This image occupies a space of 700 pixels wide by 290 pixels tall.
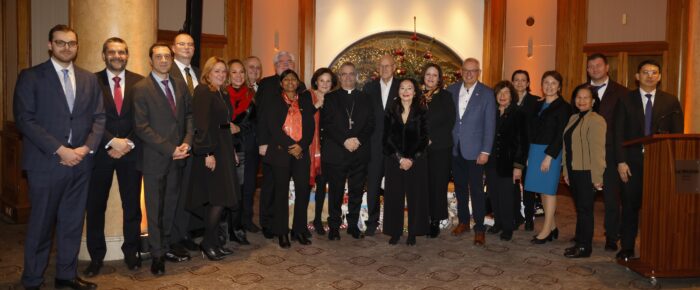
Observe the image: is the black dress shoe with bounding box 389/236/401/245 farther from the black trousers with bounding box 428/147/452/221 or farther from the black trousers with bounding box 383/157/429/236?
the black trousers with bounding box 428/147/452/221

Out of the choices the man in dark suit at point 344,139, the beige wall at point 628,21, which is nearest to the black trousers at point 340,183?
the man in dark suit at point 344,139

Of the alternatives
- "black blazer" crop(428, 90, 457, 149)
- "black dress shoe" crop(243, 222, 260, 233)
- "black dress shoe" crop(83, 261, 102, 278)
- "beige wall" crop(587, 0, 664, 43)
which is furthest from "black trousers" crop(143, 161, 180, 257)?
"beige wall" crop(587, 0, 664, 43)

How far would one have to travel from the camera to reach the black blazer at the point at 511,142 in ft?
18.0

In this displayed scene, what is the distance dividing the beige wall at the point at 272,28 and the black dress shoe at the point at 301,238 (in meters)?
3.72

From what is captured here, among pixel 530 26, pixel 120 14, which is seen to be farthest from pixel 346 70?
pixel 530 26

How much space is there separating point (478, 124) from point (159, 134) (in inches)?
109

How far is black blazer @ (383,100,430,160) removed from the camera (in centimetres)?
526

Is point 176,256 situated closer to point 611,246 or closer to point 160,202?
point 160,202

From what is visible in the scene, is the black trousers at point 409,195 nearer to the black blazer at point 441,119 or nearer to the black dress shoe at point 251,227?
the black blazer at point 441,119

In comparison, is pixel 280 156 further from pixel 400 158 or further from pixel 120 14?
pixel 120 14

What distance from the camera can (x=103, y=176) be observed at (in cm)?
433

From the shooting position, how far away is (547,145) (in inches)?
211

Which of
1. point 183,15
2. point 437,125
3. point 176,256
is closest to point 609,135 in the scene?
point 437,125

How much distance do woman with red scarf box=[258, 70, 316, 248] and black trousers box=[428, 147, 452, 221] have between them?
1130 mm
